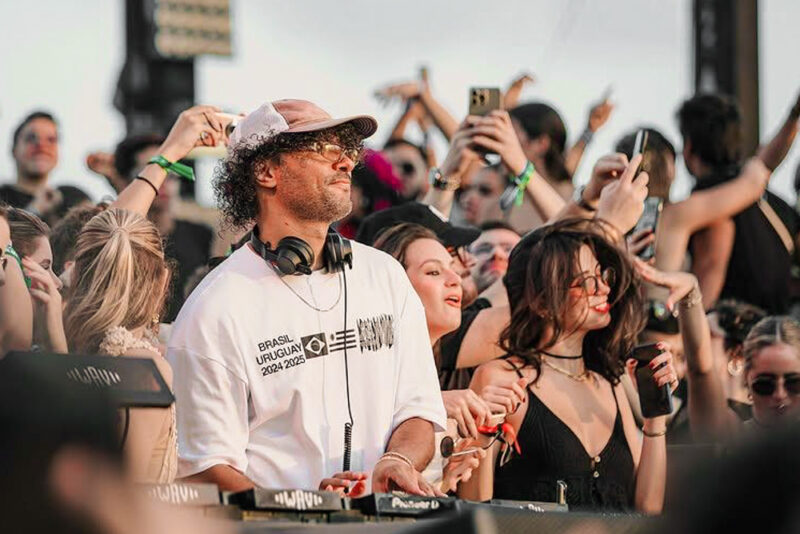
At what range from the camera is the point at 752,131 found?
1062 centimetres

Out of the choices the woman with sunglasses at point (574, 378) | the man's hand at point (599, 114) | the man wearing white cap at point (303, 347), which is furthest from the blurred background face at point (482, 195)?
the man wearing white cap at point (303, 347)

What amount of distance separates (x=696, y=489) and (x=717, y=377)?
5.03 meters

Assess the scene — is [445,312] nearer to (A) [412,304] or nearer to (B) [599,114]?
(A) [412,304]

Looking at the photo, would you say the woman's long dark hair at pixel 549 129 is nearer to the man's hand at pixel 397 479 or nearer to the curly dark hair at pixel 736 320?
the curly dark hair at pixel 736 320

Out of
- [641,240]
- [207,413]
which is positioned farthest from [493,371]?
[641,240]

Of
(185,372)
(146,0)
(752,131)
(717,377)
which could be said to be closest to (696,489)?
(185,372)

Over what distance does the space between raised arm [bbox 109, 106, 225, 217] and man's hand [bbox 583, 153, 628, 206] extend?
4.85ft

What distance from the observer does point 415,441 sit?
4.31 metres

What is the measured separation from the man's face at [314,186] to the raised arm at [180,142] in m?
0.95

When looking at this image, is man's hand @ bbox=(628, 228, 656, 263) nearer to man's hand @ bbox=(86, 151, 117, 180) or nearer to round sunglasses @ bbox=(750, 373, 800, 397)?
round sunglasses @ bbox=(750, 373, 800, 397)

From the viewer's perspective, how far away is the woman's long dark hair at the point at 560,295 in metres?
5.36

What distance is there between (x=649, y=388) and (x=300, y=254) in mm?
1482

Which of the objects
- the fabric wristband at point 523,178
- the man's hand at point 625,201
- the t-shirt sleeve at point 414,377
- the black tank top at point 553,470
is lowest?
the black tank top at point 553,470

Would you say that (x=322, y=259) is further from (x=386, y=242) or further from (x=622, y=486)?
(x=622, y=486)
